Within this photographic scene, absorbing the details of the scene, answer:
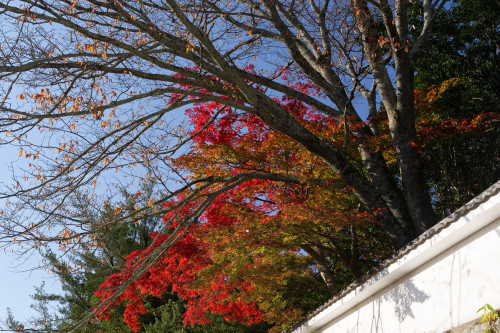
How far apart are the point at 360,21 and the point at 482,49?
8368mm

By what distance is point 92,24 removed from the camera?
780 centimetres

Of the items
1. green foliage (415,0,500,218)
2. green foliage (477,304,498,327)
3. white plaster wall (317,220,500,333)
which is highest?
green foliage (415,0,500,218)

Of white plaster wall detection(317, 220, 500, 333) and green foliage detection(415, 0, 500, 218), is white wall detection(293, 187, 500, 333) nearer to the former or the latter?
white plaster wall detection(317, 220, 500, 333)

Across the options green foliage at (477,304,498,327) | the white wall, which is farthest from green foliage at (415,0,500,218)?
green foliage at (477,304,498,327)

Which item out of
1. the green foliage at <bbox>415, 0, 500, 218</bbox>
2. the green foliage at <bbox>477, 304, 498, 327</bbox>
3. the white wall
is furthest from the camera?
the green foliage at <bbox>415, 0, 500, 218</bbox>

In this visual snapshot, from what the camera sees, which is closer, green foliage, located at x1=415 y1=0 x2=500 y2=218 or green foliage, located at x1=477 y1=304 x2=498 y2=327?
green foliage, located at x1=477 y1=304 x2=498 y2=327

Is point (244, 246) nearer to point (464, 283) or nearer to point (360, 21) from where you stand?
point (464, 283)

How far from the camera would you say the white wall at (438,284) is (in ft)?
19.5

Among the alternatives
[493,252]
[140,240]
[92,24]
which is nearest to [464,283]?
[493,252]

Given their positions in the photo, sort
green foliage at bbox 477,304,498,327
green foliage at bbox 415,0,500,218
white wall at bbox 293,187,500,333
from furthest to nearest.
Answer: green foliage at bbox 415,0,500,218 < white wall at bbox 293,187,500,333 < green foliage at bbox 477,304,498,327

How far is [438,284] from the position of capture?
6703 millimetres

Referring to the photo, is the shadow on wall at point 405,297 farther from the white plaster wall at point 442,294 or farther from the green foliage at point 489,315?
the green foliage at point 489,315

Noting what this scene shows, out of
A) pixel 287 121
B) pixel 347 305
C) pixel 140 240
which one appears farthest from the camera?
pixel 140 240

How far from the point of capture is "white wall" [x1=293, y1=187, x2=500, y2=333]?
5934 millimetres
